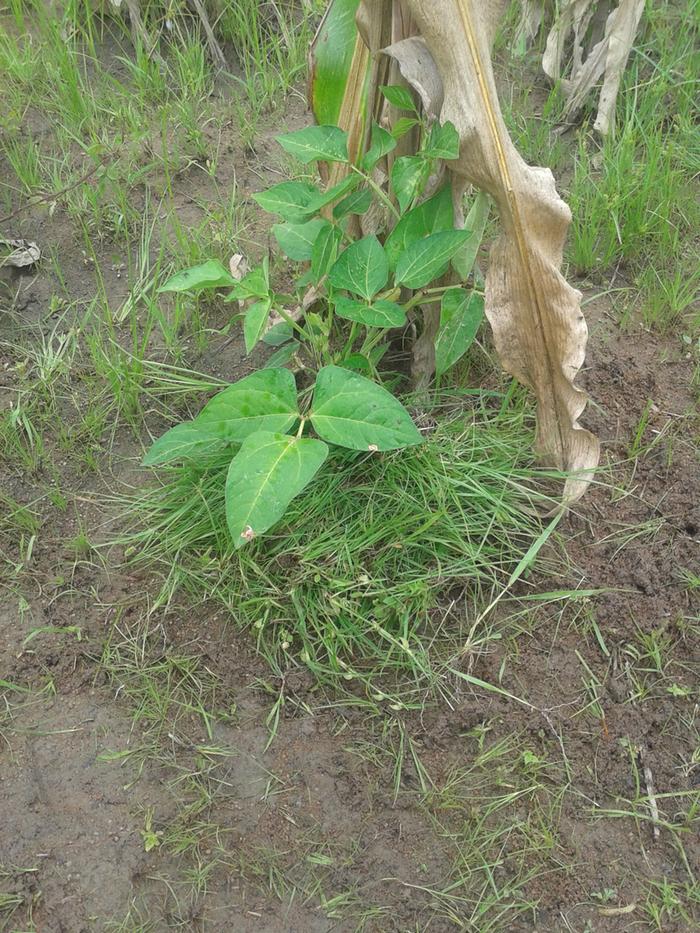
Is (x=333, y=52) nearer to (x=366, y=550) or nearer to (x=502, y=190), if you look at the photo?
(x=502, y=190)

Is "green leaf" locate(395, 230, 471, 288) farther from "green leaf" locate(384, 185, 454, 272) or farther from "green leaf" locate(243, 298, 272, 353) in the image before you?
"green leaf" locate(243, 298, 272, 353)

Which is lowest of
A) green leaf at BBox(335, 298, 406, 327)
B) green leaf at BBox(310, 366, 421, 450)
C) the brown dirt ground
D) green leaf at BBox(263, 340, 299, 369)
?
the brown dirt ground

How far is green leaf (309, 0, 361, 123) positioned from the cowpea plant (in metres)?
0.17

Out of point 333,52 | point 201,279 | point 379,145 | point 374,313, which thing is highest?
point 333,52

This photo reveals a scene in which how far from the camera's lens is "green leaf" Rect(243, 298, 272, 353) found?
165 cm

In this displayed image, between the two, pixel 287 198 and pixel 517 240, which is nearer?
pixel 517 240

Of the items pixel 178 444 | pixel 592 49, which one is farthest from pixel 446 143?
pixel 592 49

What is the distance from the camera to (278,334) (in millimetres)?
1998

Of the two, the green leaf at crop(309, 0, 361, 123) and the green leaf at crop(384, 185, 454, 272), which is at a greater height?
the green leaf at crop(309, 0, 361, 123)

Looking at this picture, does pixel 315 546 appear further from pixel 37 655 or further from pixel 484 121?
pixel 484 121

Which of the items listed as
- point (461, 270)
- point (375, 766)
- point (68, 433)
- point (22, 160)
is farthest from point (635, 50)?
point (375, 766)

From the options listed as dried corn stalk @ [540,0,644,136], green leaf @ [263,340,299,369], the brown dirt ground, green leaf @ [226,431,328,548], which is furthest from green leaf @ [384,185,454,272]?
dried corn stalk @ [540,0,644,136]

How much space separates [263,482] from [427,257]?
539 mm

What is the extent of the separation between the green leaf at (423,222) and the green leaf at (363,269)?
0.05m
